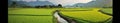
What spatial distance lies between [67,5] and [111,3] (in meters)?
0.59

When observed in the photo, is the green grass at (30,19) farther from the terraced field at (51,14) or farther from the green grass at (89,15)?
the green grass at (89,15)

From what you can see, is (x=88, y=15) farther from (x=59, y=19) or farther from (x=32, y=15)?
(x=32, y=15)

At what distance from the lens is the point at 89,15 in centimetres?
386

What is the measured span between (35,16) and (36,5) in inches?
5.9

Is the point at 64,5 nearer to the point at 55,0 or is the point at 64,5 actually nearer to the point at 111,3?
the point at 55,0

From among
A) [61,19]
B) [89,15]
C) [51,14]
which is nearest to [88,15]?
[89,15]

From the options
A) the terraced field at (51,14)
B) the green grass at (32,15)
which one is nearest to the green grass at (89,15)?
the terraced field at (51,14)

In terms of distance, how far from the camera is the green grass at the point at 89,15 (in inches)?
152

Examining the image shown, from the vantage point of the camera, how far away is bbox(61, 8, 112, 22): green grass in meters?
3.85

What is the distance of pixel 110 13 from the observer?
3842 millimetres

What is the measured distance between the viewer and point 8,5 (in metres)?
3.85

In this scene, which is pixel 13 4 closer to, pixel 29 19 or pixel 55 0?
pixel 29 19
